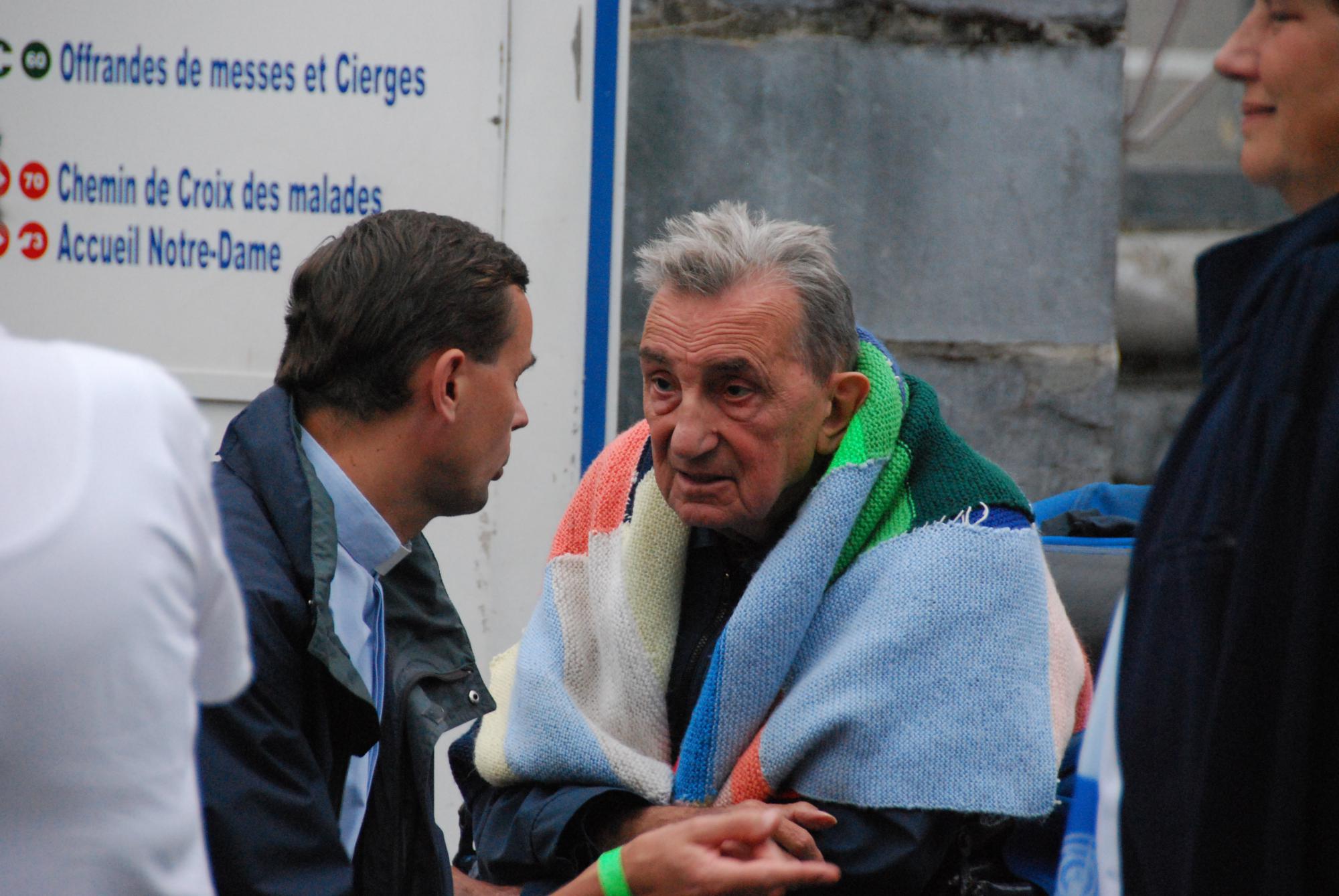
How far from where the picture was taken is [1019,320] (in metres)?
3.63

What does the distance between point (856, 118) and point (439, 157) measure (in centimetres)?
100

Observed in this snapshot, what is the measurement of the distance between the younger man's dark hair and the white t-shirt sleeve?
3.45 ft

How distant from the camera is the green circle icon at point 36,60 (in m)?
3.37

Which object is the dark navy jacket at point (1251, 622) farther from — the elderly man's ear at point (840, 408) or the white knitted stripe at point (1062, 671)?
the elderly man's ear at point (840, 408)

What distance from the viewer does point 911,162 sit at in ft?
11.8

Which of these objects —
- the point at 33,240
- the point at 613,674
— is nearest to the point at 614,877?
the point at 613,674

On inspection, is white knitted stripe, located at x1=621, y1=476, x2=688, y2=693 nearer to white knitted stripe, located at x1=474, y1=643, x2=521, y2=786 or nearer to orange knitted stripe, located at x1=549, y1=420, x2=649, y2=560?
orange knitted stripe, located at x1=549, y1=420, x2=649, y2=560

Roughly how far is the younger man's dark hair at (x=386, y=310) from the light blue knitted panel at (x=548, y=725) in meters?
0.49

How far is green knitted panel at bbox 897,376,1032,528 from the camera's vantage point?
7.47 feet

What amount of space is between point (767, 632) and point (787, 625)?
32mm

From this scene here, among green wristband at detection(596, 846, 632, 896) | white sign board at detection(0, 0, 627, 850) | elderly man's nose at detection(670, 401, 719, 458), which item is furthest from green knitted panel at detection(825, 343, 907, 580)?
white sign board at detection(0, 0, 627, 850)

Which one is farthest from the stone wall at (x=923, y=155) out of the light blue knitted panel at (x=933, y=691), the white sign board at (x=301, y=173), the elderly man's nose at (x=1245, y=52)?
the elderly man's nose at (x=1245, y=52)

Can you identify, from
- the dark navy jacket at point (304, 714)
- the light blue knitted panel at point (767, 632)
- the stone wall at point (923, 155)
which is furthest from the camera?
the stone wall at point (923, 155)

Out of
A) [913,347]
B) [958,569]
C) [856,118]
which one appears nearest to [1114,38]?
[856,118]
